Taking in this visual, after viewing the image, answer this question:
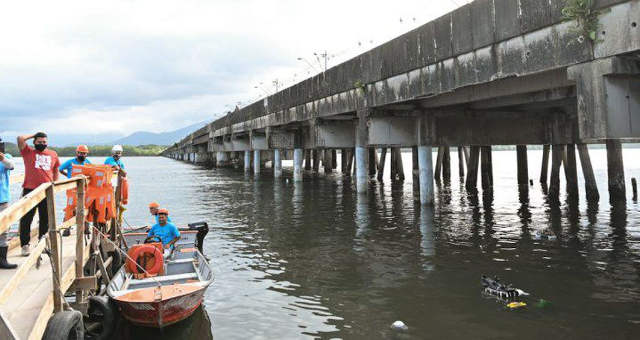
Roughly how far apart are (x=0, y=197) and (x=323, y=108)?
21.2 meters

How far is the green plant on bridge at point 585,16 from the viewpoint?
1041cm

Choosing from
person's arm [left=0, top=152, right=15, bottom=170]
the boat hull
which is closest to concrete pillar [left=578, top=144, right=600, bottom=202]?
the boat hull

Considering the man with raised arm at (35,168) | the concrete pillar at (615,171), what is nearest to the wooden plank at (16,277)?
the man with raised arm at (35,168)

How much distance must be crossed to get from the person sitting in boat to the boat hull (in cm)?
343

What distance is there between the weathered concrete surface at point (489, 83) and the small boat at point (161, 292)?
9355mm

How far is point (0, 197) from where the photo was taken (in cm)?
756

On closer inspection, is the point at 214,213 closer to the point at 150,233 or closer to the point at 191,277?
the point at 150,233

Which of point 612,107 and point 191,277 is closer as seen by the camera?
point 191,277

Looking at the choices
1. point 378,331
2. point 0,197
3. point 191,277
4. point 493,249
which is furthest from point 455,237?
point 0,197

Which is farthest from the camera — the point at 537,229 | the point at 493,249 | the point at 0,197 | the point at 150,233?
the point at 537,229

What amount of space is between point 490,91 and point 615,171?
40.5 ft

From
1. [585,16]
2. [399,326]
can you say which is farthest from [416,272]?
[585,16]

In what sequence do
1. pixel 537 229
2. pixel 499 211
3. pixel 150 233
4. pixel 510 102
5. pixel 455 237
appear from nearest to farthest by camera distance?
pixel 150 233, pixel 455 237, pixel 537 229, pixel 510 102, pixel 499 211

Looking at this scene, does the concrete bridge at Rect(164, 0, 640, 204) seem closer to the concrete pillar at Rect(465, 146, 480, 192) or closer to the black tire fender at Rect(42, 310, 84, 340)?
the concrete pillar at Rect(465, 146, 480, 192)
